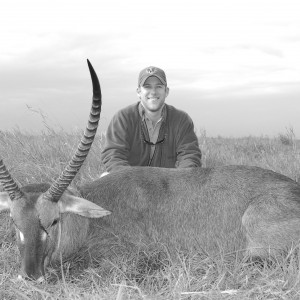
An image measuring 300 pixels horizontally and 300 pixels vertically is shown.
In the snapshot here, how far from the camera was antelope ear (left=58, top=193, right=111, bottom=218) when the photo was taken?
187 inches

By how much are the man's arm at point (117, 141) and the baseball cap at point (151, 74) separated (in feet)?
2.01

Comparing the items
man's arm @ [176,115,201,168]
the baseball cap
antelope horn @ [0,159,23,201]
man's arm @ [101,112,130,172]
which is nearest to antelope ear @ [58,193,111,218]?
antelope horn @ [0,159,23,201]

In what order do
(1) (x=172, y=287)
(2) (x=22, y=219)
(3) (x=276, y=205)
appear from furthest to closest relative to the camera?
(3) (x=276, y=205), (2) (x=22, y=219), (1) (x=172, y=287)

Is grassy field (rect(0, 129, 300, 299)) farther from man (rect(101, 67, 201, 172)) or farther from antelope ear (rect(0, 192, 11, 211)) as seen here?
man (rect(101, 67, 201, 172))

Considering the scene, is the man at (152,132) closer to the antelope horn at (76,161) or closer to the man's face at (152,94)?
the man's face at (152,94)

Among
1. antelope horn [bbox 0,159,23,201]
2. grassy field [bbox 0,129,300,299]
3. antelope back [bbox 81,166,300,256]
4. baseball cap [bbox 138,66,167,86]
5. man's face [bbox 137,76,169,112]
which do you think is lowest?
grassy field [bbox 0,129,300,299]

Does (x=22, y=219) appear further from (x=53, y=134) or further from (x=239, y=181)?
(x=53, y=134)

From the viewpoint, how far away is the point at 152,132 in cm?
759

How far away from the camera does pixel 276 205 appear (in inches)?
195

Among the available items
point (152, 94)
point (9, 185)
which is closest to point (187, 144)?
point (152, 94)

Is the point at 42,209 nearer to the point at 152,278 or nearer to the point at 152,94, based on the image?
the point at 152,278

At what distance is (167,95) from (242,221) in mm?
3226

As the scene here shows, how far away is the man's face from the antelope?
1967 millimetres

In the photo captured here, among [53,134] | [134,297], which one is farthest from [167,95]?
[134,297]
